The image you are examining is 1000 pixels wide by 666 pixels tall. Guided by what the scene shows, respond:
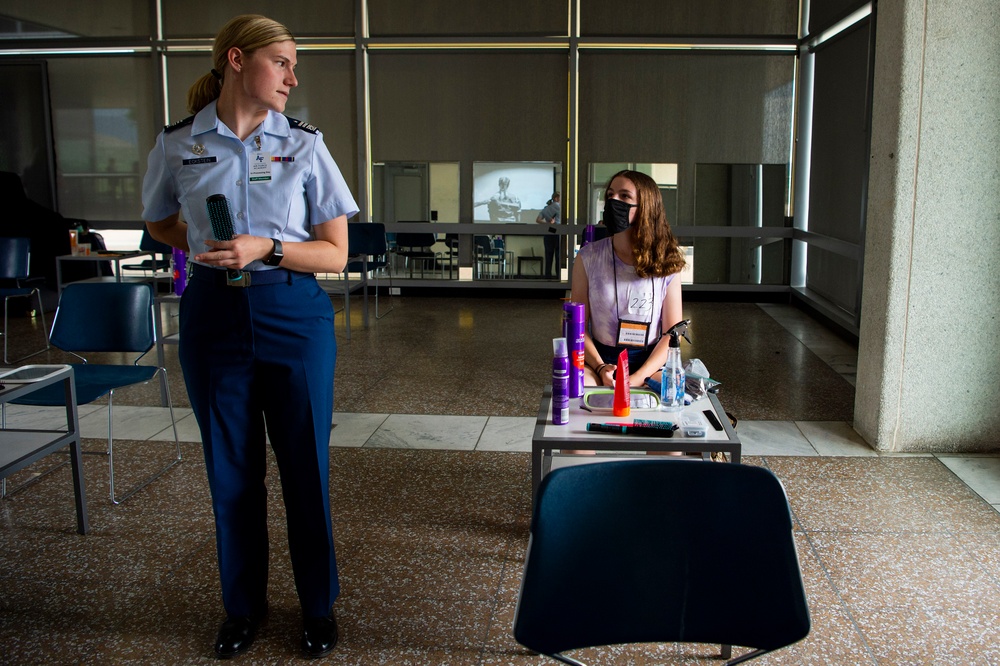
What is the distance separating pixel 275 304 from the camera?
225 cm

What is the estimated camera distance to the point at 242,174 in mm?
2223

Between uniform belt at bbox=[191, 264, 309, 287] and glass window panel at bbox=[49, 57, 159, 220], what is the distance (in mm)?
8733

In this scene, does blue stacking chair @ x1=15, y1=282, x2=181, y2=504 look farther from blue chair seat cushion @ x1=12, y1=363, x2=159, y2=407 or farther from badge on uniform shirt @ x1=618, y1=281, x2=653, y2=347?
badge on uniform shirt @ x1=618, y1=281, x2=653, y2=347

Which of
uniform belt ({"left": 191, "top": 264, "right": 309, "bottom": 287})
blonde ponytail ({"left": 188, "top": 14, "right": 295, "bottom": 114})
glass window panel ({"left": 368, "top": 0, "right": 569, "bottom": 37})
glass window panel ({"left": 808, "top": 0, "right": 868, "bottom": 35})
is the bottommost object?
uniform belt ({"left": 191, "top": 264, "right": 309, "bottom": 287})

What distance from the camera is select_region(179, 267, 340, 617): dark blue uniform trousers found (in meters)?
2.26

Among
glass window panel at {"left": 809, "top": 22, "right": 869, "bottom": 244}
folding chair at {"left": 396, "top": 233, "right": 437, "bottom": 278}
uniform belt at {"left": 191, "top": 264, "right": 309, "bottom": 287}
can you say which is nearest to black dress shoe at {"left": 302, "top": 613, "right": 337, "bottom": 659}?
uniform belt at {"left": 191, "top": 264, "right": 309, "bottom": 287}

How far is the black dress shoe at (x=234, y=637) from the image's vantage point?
8.00ft

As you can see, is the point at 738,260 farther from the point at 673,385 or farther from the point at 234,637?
the point at 234,637

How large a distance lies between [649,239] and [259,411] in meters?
1.70

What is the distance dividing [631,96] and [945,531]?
7290 mm

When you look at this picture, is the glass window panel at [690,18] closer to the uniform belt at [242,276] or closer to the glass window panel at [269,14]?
the glass window panel at [269,14]

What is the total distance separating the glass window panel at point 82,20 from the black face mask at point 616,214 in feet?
28.6

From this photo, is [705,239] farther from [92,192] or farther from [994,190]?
[92,192]

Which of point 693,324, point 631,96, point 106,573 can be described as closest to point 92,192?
point 631,96
